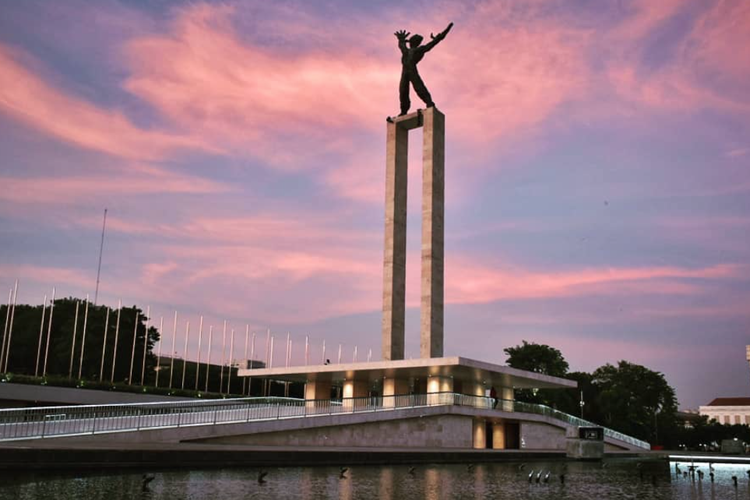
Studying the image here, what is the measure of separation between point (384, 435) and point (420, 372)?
7098mm

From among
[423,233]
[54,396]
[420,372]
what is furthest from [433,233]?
[54,396]

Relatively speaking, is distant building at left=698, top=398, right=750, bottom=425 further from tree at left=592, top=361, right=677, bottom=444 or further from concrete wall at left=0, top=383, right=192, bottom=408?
concrete wall at left=0, top=383, right=192, bottom=408

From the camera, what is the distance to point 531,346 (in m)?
85.6

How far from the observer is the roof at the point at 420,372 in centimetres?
3788

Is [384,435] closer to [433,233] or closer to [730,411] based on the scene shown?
[433,233]

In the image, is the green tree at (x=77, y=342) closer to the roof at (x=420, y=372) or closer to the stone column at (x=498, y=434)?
the roof at (x=420, y=372)

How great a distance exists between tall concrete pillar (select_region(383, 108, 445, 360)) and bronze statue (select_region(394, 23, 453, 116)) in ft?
5.08

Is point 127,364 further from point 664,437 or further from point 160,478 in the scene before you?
point 664,437

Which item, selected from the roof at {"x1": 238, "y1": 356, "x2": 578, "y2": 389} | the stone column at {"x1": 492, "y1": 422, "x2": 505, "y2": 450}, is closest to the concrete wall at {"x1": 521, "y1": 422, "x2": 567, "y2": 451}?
the stone column at {"x1": 492, "y1": 422, "x2": 505, "y2": 450}

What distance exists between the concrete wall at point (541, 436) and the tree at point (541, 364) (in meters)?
39.0

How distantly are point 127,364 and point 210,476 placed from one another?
49.2 meters

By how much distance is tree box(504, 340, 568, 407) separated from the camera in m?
83.3

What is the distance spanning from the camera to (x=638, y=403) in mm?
80250

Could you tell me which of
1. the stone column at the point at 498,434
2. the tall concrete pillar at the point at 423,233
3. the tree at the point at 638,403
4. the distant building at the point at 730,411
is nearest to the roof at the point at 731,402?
the distant building at the point at 730,411
